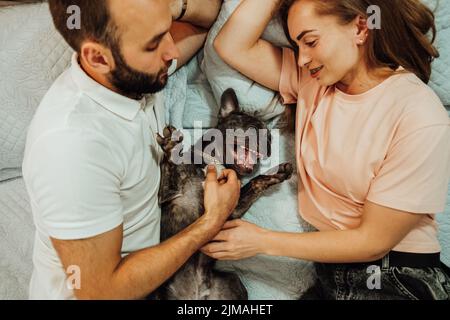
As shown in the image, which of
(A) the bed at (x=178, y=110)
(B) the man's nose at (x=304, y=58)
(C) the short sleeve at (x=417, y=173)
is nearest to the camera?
(C) the short sleeve at (x=417, y=173)

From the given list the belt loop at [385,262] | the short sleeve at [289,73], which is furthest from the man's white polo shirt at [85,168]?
the belt loop at [385,262]

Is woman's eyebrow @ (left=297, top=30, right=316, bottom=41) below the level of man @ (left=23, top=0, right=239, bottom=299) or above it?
above

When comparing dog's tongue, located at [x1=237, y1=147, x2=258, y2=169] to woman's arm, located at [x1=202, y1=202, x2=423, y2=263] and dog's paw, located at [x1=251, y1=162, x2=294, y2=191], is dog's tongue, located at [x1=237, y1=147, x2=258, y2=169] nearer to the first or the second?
dog's paw, located at [x1=251, y1=162, x2=294, y2=191]

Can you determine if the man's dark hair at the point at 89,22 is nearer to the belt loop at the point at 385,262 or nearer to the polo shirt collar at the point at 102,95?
the polo shirt collar at the point at 102,95

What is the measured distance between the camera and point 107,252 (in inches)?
40.2

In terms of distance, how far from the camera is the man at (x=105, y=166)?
3.11 feet

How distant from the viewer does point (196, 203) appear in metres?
1.38

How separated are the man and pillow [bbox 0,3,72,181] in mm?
393

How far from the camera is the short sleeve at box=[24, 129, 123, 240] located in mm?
940

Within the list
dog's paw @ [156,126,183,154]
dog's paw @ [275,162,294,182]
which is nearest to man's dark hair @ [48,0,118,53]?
dog's paw @ [156,126,183,154]

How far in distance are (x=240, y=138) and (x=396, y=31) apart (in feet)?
1.86

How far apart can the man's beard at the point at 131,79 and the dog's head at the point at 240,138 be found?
1.16 feet

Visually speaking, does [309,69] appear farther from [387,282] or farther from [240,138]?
[387,282]
